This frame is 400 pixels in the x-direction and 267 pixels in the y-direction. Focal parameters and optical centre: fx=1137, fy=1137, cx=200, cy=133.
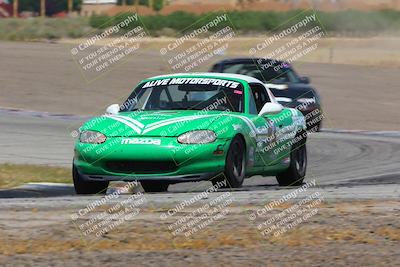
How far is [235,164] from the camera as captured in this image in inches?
451

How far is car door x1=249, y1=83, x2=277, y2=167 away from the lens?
1205cm

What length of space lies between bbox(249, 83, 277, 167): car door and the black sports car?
30.1ft

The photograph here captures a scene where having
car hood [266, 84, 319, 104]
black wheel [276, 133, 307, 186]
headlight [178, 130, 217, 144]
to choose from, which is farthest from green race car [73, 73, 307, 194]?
car hood [266, 84, 319, 104]

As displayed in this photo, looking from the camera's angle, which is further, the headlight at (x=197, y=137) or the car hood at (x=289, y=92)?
the car hood at (x=289, y=92)

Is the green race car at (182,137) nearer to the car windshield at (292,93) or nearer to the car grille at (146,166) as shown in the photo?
the car grille at (146,166)

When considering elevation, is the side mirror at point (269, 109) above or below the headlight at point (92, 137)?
above

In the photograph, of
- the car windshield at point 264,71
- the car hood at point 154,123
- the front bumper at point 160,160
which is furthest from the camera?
the car windshield at point 264,71

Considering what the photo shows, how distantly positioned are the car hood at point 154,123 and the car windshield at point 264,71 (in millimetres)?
10932

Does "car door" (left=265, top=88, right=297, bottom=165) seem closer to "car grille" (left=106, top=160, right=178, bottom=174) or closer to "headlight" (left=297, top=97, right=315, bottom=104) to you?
"car grille" (left=106, top=160, right=178, bottom=174)

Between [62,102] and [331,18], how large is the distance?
34257 mm

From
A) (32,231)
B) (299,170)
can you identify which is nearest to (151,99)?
(299,170)

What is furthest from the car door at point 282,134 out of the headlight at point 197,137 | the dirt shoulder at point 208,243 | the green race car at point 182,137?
the dirt shoulder at point 208,243

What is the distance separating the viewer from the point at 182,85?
485 inches

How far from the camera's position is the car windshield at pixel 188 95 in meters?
12.1
